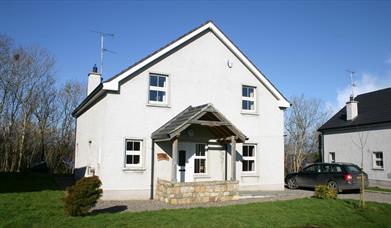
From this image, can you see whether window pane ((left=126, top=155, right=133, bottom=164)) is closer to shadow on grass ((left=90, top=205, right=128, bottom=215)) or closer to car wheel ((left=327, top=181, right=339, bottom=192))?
shadow on grass ((left=90, top=205, right=128, bottom=215))

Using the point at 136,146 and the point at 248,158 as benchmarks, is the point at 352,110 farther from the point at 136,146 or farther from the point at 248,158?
the point at 136,146

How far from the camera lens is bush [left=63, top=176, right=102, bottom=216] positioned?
35.4 feet

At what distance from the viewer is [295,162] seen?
44344mm

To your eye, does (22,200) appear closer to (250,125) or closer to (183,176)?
(183,176)

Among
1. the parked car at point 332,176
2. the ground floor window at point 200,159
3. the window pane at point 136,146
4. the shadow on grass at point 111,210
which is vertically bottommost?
the shadow on grass at point 111,210

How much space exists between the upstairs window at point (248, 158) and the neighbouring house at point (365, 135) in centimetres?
799

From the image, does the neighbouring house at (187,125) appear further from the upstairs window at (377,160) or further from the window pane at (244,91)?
the upstairs window at (377,160)

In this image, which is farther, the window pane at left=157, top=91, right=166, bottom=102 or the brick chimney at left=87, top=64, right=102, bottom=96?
the brick chimney at left=87, top=64, right=102, bottom=96

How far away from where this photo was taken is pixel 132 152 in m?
16.5

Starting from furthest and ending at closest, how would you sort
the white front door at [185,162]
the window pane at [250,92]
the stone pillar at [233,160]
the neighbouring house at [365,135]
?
the neighbouring house at [365,135], the window pane at [250,92], the white front door at [185,162], the stone pillar at [233,160]

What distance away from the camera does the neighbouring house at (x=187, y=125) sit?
15.9m

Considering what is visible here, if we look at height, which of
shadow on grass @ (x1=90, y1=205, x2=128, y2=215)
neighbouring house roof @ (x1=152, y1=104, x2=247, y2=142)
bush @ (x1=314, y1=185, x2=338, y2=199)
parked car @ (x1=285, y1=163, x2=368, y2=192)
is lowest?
shadow on grass @ (x1=90, y1=205, x2=128, y2=215)

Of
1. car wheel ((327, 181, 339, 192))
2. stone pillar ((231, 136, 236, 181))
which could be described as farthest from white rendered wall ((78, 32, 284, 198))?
car wheel ((327, 181, 339, 192))

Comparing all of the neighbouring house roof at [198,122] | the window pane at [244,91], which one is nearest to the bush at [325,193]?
the neighbouring house roof at [198,122]
